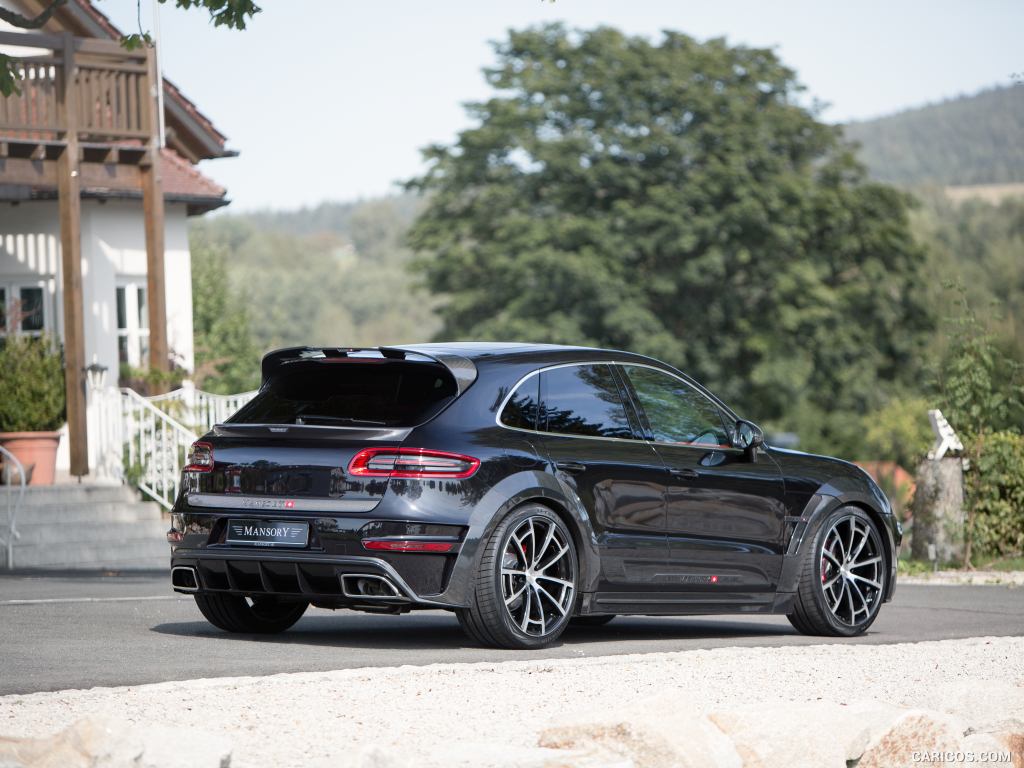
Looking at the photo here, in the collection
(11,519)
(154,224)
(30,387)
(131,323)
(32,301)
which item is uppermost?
(154,224)

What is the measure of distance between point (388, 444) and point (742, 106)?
40.9m

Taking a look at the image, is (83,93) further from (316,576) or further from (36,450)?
(316,576)

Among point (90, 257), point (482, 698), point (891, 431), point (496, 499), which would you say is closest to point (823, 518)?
point (496, 499)

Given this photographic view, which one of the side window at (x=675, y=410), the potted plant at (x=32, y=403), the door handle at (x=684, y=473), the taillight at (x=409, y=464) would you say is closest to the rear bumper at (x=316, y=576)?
the taillight at (x=409, y=464)

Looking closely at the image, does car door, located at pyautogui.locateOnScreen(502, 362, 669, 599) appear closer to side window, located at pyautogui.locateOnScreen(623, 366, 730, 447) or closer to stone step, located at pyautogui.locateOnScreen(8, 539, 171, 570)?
side window, located at pyautogui.locateOnScreen(623, 366, 730, 447)

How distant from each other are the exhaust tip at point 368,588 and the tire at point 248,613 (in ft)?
4.31

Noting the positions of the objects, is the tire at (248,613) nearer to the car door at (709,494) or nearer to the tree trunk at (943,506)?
the car door at (709,494)

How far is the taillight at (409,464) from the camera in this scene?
27.8 ft

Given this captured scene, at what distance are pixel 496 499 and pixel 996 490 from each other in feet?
32.6

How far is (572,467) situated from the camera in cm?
909

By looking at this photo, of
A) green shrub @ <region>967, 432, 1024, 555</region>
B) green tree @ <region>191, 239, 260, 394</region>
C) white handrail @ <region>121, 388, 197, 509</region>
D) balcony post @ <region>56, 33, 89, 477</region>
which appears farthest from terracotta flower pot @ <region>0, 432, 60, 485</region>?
green tree @ <region>191, 239, 260, 394</region>

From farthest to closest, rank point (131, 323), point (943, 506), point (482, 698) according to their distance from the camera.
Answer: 1. point (131, 323)
2. point (943, 506)
3. point (482, 698)

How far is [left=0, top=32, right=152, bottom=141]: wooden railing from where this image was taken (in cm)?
1944

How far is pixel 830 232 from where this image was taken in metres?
Answer: 49.9
